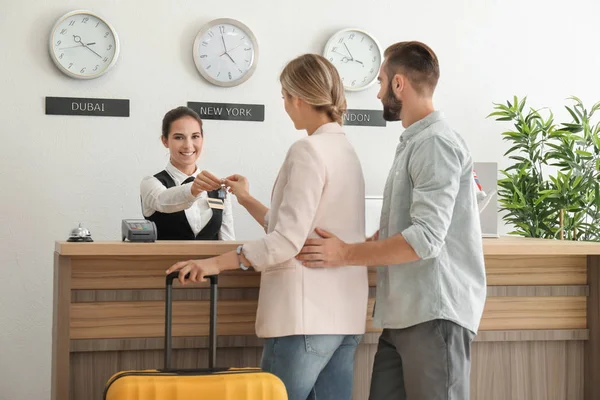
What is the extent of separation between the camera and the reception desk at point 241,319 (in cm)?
262

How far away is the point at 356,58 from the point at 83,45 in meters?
1.69

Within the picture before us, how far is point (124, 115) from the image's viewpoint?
15.2 feet

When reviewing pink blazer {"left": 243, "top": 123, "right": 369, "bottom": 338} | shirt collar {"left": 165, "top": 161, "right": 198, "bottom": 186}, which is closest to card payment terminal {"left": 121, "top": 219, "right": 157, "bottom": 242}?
pink blazer {"left": 243, "top": 123, "right": 369, "bottom": 338}

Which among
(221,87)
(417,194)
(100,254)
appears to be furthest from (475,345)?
(221,87)

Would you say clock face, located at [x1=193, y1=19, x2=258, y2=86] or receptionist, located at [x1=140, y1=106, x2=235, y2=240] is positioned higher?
clock face, located at [x1=193, y1=19, x2=258, y2=86]

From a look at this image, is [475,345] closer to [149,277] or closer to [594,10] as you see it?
[149,277]

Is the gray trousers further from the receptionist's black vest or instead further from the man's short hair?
the receptionist's black vest

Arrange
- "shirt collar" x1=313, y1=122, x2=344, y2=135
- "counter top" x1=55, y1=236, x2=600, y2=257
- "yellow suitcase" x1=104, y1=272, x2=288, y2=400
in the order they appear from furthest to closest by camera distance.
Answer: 1. "counter top" x1=55, y1=236, x2=600, y2=257
2. "shirt collar" x1=313, y1=122, x2=344, y2=135
3. "yellow suitcase" x1=104, y1=272, x2=288, y2=400

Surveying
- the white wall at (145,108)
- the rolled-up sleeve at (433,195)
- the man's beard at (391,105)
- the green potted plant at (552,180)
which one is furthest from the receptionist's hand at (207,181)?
the green potted plant at (552,180)

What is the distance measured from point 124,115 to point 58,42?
0.56 metres

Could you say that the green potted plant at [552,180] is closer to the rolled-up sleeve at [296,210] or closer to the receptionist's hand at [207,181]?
the receptionist's hand at [207,181]

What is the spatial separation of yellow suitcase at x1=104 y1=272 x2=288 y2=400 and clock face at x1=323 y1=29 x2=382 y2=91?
323 centimetres

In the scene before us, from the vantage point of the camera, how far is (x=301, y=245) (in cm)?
205

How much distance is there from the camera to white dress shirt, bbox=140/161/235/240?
3.22 m
